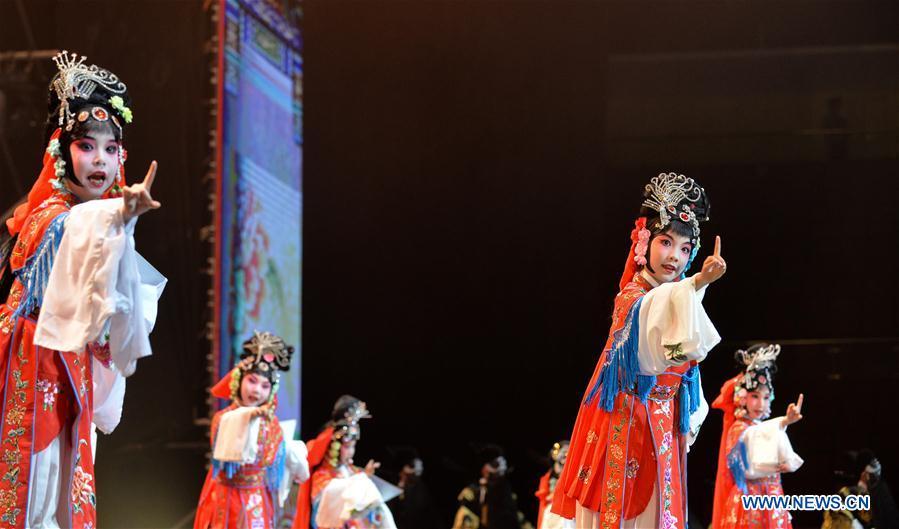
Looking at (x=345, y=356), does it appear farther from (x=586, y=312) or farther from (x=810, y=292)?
(x=810, y=292)

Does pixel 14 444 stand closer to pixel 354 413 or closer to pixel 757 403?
pixel 354 413

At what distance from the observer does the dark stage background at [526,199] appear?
6617 mm

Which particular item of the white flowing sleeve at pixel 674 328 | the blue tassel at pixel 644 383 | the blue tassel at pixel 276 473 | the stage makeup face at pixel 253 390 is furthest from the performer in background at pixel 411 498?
the white flowing sleeve at pixel 674 328

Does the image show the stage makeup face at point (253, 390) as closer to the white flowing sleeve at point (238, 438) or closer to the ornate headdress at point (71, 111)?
the white flowing sleeve at point (238, 438)

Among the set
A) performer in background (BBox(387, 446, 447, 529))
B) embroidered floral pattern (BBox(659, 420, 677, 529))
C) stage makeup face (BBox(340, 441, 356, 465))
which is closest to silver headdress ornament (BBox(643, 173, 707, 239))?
embroidered floral pattern (BBox(659, 420, 677, 529))

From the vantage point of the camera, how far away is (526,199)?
7.48 metres

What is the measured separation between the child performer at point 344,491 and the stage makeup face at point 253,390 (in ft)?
2.13

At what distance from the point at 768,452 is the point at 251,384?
2378 mm

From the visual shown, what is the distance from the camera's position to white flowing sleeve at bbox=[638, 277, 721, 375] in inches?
130

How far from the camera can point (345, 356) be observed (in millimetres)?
7559

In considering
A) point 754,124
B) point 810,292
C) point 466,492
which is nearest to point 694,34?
point 754,124

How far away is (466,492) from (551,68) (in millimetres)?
2801

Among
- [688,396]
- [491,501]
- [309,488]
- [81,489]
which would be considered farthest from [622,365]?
[491,501]

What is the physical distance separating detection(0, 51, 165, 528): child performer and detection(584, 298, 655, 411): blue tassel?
145 centimetres
